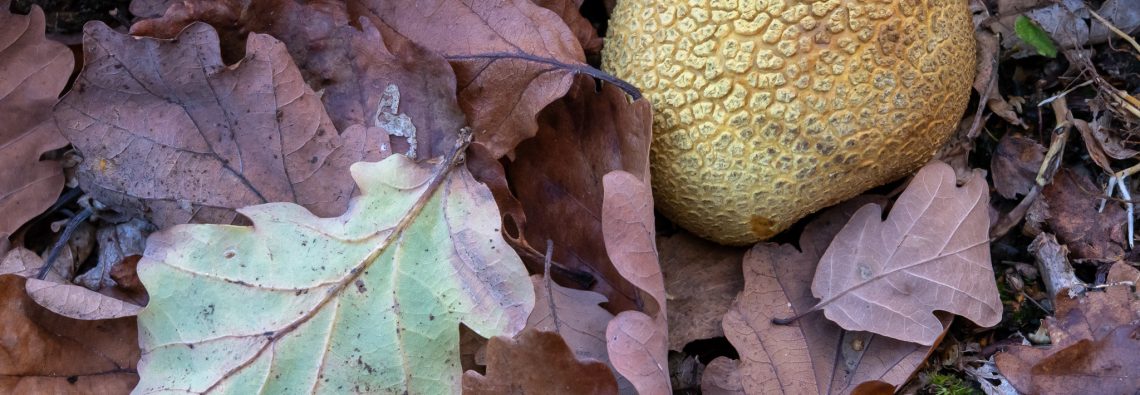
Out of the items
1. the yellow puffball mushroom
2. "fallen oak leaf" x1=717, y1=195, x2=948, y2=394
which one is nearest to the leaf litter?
"fallen oak leaf" x1=717, y1=195, x2=948, y2=394

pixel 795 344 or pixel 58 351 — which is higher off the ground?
pixel 795 344

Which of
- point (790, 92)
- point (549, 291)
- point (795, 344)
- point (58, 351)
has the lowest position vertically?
point (58, 351)

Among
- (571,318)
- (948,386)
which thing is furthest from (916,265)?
(571,318)

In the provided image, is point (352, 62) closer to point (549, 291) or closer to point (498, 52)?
point (498, 52)

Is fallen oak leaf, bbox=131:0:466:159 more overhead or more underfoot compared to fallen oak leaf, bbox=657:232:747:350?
more overhead

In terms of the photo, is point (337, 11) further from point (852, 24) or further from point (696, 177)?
point (852, 24)

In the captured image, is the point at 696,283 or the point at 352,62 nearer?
the point at 352,62

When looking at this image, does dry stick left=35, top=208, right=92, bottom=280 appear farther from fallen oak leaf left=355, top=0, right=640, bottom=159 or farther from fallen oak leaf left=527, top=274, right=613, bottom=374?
fallen oak leaf left=527, top=274, right=613, bottom=374
